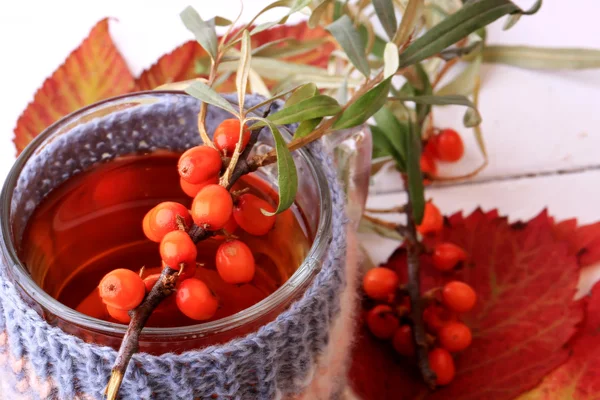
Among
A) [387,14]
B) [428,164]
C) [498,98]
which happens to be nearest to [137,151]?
[387,14]

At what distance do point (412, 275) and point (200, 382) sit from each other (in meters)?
0.28

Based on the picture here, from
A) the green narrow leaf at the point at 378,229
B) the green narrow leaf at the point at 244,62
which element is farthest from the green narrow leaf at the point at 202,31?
the green narrow leaf at the point at 378,229

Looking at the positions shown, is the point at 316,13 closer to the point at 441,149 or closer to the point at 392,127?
the point at 392,127

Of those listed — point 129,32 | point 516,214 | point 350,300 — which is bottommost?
point 516,214

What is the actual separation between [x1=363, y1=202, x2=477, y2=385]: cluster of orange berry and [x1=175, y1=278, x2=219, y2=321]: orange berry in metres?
0.26

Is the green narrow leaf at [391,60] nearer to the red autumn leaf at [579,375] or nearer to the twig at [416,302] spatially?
the twig at [416,302]

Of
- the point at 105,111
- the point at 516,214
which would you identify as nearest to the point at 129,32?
the point at 105,111

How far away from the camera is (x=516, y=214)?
0.66 metres

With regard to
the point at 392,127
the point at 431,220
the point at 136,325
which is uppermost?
the point at 136,325

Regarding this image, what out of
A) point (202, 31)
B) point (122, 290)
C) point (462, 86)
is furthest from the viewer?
point (462, 86)

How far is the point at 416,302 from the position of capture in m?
0.56

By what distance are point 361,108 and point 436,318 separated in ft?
0.79

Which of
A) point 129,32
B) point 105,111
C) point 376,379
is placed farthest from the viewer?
point 129,32

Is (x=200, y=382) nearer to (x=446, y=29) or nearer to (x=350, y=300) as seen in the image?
(x=350, y=300)
